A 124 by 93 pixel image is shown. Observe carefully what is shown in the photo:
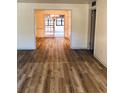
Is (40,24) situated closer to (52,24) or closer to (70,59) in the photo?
(52,24)

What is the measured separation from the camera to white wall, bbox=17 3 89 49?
10.0 m

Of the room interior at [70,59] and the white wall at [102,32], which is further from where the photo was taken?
the white wall at [102,32]

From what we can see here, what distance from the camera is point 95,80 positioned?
5094 mm

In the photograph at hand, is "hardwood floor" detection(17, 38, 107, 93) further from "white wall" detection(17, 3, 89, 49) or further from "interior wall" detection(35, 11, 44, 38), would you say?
"interior wall" detection(35, 11, 44, 38)

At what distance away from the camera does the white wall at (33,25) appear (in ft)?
32.8

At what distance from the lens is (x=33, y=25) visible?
10141mm

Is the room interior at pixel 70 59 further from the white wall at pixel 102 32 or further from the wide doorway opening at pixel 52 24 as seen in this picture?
the wide doorway opening at pixel 52 24

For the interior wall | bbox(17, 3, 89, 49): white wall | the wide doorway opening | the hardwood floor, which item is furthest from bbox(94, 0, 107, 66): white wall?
the interior wall

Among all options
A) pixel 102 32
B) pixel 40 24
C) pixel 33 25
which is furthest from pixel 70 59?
pixel 40 24

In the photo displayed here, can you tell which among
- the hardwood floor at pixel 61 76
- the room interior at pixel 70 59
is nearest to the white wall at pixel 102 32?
the room interior at pixel 70 59
